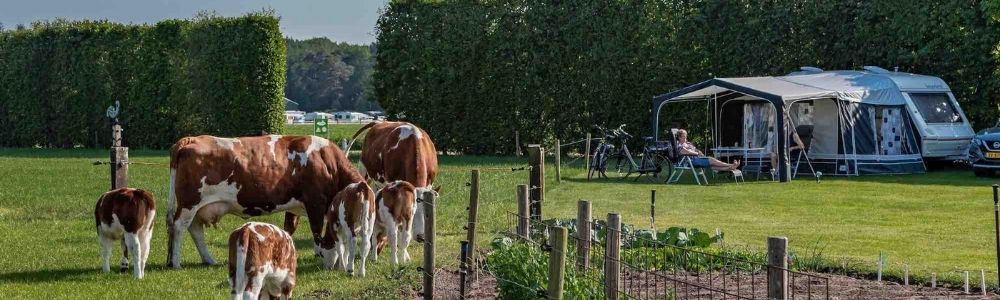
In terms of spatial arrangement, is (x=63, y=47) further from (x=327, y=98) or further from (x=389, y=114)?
(x=327, y=98)

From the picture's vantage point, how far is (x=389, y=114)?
35.2m

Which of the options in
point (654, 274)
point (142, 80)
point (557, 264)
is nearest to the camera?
point (557, 264)

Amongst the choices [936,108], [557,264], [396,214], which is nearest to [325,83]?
[936,108]

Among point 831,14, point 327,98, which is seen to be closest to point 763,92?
point 831,14

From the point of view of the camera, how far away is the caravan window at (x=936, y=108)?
26.3 meters

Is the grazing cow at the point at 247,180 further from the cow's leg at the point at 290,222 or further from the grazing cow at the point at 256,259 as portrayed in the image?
the grazing cow at the point at 256,259

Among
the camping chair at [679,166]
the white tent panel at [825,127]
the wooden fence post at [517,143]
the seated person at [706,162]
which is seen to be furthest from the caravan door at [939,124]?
the wooden fence post at [517,143]

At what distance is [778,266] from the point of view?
6.91 meters

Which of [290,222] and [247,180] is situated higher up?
[247,180]

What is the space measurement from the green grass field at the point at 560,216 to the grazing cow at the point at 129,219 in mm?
278

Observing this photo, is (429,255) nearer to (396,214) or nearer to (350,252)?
(350,252)

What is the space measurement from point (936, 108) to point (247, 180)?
18087 millimetres

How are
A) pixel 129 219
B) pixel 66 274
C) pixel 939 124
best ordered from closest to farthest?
1. pixel 129 219
2. pixel 66 274
3. pixel 939 124

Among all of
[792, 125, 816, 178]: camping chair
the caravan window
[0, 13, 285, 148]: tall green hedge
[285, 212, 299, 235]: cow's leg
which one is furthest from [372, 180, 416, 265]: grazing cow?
[0, 13, 285, 148]: tall green hedge
